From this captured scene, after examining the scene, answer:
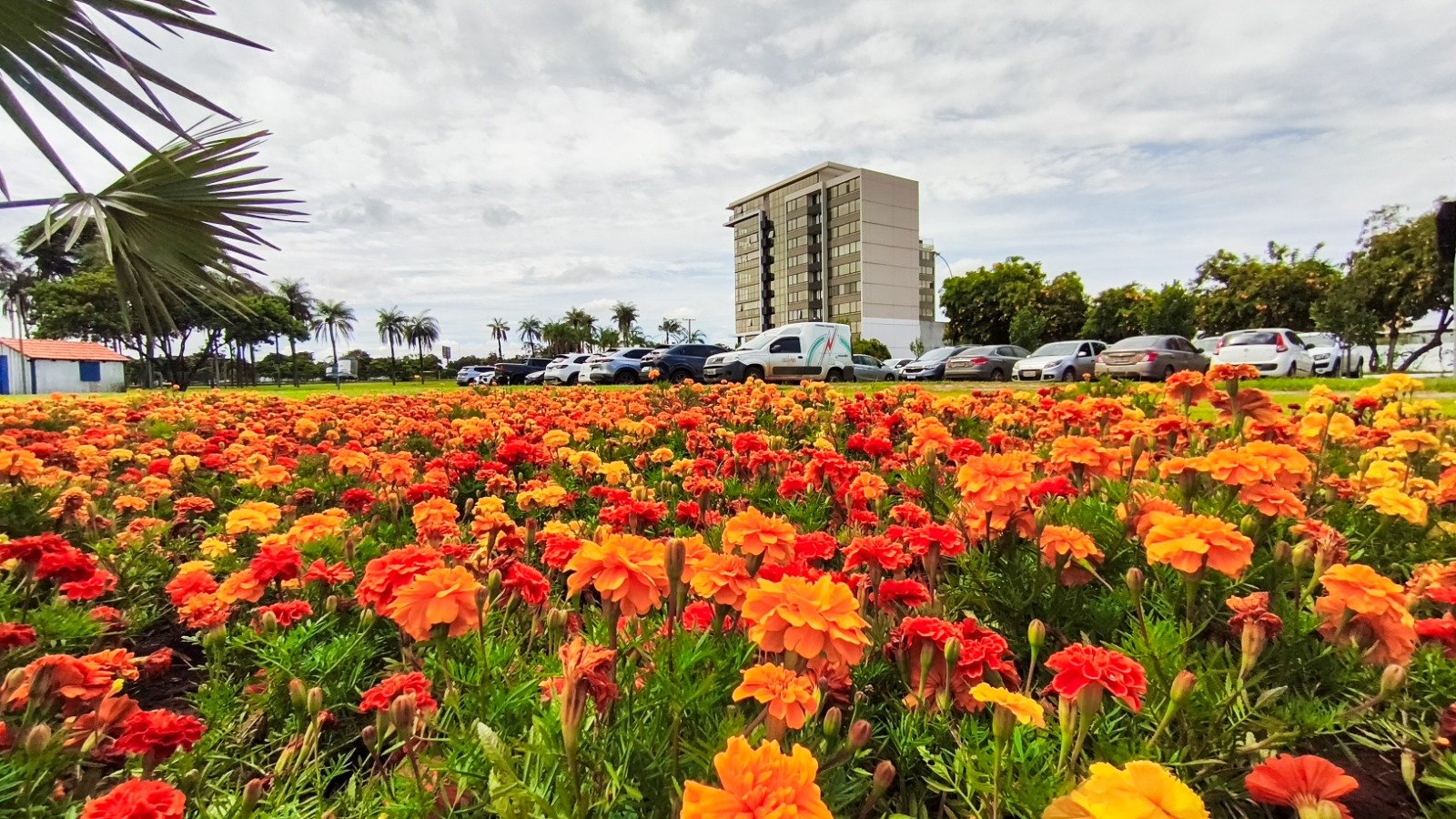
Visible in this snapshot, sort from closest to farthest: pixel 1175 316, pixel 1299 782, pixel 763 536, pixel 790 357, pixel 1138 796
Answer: pixel 1138 796
pixel 1299 782
pixel 763 536
pixel 790 357
pixel 1175 316

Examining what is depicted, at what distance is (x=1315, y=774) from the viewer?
719 mm

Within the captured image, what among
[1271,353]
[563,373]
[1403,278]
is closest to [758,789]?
[1271,353]

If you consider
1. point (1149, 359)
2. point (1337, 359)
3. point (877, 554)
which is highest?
point (1149, 359)

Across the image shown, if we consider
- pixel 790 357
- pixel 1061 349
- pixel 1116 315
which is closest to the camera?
pixel 1061 349

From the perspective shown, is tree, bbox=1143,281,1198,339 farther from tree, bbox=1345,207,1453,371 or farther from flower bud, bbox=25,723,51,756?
flower bud, bbox=25,723,51,756

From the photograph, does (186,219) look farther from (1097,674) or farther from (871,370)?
(871,370)

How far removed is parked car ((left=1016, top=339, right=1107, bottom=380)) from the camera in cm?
1572

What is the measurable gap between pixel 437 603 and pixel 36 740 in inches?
22.4

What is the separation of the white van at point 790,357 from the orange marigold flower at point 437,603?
49.2 ft

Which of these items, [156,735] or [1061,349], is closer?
[156,735]

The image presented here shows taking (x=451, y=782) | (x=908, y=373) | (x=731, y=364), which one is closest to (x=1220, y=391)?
(x=451, y=782)

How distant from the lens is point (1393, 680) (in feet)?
3.23

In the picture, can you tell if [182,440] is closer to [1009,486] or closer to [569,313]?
[1009,486]

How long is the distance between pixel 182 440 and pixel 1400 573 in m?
4.39
